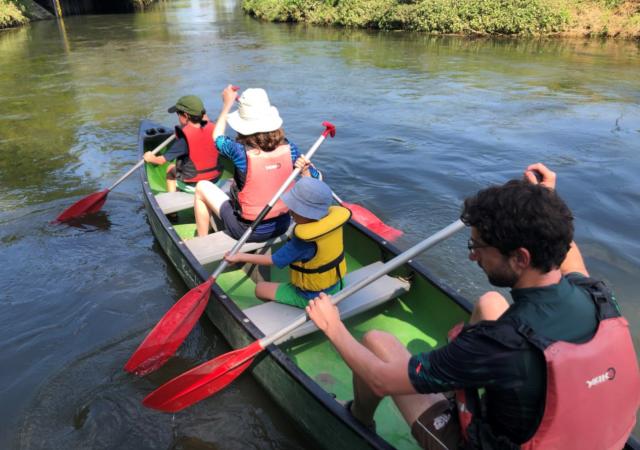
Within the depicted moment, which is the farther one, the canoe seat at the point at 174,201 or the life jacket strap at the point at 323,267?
the canoe seat at the point at 174,201

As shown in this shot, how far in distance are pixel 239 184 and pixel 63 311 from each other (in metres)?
2.21

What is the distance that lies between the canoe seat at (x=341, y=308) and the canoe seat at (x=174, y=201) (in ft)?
7.00

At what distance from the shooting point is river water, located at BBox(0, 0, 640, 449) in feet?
12.5

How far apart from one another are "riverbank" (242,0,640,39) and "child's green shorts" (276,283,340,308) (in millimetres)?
20686

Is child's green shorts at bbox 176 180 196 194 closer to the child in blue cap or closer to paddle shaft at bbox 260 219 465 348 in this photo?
the child in blue cap

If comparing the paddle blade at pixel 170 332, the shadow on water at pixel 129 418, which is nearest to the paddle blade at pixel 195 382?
the shadow on water at pixel 129 418

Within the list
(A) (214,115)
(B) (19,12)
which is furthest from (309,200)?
(B) (19,12)

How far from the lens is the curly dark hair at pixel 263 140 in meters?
4.09

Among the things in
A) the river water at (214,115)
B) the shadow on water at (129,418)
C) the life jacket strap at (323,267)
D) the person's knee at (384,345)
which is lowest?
the shadow on water at (129,418)

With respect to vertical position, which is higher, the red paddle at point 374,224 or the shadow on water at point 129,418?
the red paddle at point 374,224

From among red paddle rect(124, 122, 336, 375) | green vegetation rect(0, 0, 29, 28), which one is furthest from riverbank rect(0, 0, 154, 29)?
red paddle rect(124, 122, 336, 375)

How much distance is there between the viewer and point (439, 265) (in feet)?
18.3

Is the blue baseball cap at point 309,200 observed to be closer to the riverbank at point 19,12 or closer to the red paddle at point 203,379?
the red paddle at point 203,379

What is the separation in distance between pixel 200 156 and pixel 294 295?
261cm
